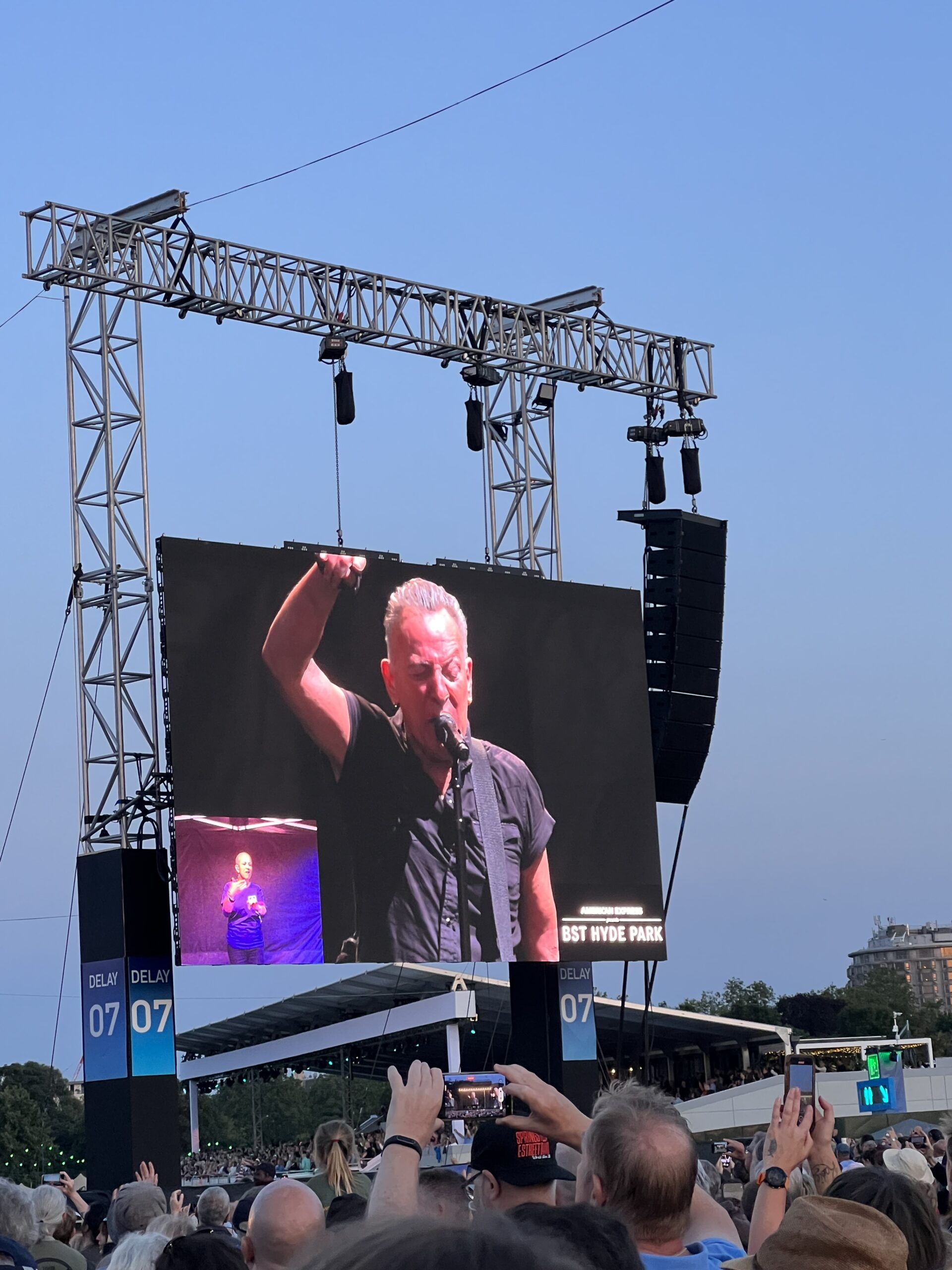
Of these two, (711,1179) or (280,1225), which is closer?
(280,1225)

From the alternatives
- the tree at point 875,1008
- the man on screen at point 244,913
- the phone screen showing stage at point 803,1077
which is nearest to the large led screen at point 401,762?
the man on screen at point 244,913

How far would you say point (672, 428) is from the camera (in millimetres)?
20859

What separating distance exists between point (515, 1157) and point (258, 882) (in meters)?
12.1

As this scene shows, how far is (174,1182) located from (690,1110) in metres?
22.6

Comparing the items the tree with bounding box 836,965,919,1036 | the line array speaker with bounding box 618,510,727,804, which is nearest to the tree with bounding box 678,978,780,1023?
the tree with bounding box 836,965,919,1036

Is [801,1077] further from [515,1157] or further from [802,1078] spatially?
[515,1157]

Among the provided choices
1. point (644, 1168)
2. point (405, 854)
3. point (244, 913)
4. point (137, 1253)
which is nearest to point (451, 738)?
point (405, 854)

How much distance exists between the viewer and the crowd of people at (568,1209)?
1200 mm

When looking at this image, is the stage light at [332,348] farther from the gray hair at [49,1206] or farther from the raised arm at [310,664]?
the gray hair at [49,1206]

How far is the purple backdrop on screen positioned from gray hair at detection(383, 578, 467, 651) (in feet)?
7.95

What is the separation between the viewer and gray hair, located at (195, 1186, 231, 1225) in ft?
21.5

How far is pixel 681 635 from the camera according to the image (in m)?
20.0

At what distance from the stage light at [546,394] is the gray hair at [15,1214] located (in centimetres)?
1619

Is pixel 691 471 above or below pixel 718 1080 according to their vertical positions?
above
